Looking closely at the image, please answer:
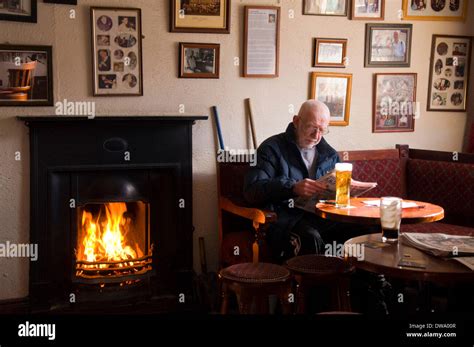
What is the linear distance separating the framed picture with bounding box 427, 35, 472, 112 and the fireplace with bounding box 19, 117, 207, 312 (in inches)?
75.3

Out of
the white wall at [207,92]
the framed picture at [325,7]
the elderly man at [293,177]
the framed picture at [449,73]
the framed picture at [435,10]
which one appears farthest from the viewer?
the framed picture at [449,73]

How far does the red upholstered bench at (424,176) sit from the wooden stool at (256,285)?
1.73 meters

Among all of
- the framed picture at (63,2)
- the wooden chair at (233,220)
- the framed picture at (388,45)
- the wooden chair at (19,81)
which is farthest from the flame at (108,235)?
the framed picture at (388,45)

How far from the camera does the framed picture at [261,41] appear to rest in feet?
13.5

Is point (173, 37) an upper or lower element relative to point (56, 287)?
upper

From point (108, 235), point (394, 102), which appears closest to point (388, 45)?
point (394, 102)

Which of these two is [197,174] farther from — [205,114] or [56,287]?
[56,287]

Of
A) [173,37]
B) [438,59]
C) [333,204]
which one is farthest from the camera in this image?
[438,59]

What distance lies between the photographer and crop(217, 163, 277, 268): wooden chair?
380 centimetres

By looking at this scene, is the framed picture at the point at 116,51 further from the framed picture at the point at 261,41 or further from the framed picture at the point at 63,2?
the framed picture at the point at 261,41

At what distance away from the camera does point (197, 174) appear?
13.6 ft

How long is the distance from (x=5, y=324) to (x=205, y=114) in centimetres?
362

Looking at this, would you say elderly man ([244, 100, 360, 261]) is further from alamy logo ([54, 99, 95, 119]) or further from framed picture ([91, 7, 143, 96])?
alamy logo ([54, 99, 95, 119])

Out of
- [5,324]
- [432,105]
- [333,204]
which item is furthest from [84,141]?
[5,324]
